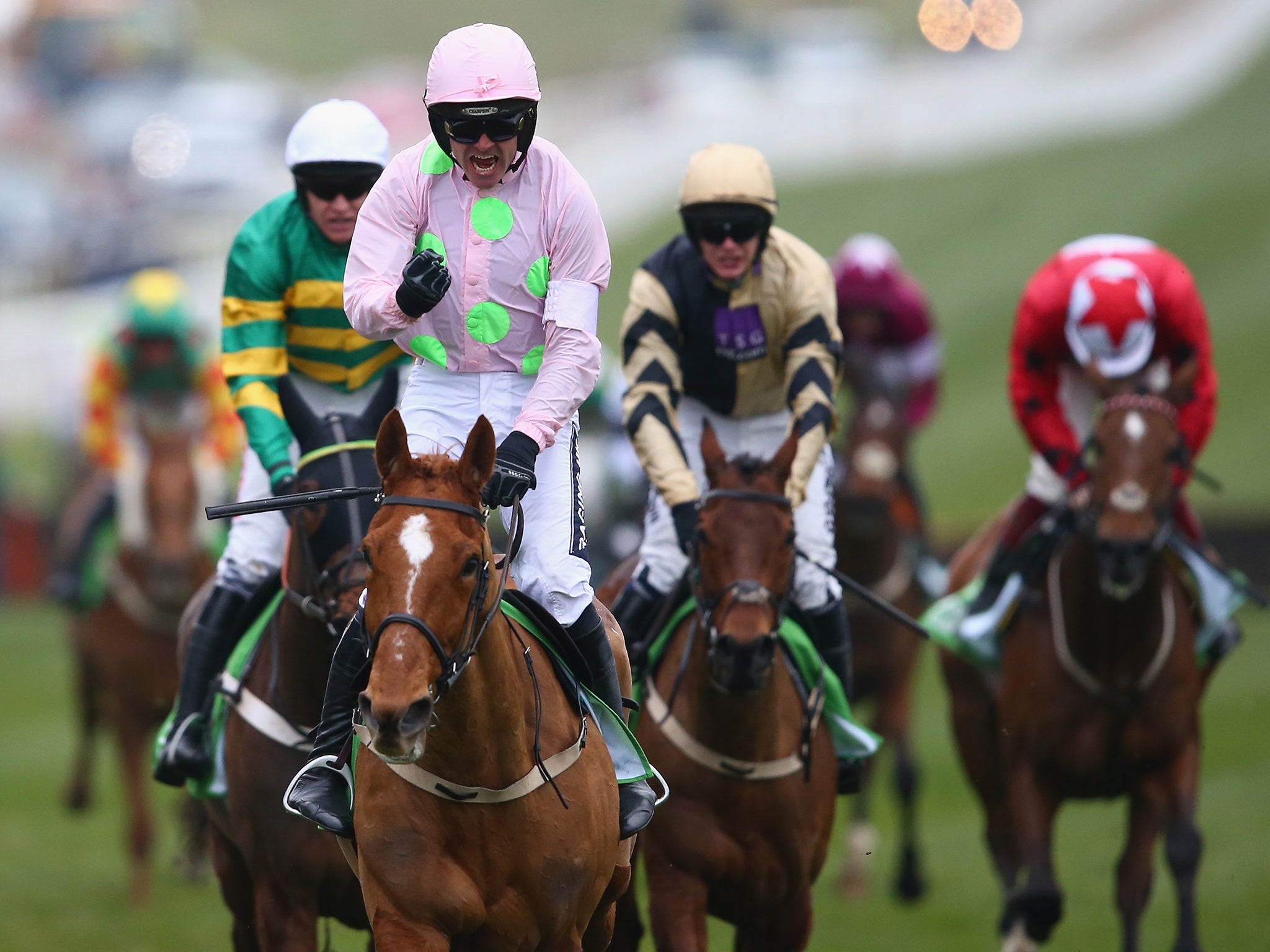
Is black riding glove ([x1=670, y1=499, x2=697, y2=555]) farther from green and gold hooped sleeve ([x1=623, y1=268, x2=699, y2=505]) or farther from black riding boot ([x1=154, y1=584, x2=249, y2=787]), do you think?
black riding boot ([x1=154, y1=584, x2=249, y2=787])

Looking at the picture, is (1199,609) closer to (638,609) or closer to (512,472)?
(638,609)

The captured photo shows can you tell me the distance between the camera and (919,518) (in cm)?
1141

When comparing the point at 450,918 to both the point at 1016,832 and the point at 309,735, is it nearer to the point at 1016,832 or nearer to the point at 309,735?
the point at 309,735

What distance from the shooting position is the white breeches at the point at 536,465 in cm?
545

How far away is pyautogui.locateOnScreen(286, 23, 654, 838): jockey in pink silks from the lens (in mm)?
5254

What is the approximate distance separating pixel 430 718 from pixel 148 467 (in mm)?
6304

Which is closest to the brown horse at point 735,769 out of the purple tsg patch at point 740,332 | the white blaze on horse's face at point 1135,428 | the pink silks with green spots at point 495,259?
the purple tsg patch at point 740,332

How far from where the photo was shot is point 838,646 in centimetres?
725

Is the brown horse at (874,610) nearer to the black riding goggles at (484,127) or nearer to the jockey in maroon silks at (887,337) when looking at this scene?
the jockey in maroon silks at (887,337)

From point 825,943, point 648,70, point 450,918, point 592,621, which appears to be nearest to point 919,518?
point 825,943

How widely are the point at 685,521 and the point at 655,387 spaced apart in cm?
62

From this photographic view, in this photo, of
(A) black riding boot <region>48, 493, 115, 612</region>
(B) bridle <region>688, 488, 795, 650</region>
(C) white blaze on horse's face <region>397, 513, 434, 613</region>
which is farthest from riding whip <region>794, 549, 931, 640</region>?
(A) black riding boot <region>48, 493, 115, 612</region>

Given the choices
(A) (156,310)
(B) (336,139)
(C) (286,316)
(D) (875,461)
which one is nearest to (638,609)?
(C) (286,316)

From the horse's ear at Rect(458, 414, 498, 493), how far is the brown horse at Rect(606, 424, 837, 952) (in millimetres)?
1667
